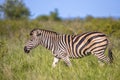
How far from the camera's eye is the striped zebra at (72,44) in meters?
7.18

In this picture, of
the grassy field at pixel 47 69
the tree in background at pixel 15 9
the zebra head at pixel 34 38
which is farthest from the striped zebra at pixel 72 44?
the tree in background at pixel 15 9

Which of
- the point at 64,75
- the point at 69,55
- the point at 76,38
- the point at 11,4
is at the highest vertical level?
the point at 11,4

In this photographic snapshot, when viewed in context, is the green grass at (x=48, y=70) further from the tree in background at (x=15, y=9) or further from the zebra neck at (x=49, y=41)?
the tree in background at (x=15, y=9)

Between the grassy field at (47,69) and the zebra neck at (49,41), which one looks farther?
the zebra neck at (49,41)

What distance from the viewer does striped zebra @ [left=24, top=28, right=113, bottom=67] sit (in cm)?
718

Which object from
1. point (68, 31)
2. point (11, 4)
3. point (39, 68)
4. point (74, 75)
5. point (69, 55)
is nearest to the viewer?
point (74, 75)

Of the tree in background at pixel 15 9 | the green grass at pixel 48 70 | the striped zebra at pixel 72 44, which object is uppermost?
the tree in background at pixel 15 9

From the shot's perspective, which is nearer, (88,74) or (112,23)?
(88,74)

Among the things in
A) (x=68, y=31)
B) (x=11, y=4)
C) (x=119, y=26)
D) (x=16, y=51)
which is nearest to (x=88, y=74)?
(x=16, y=51)

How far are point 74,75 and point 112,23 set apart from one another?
955cm

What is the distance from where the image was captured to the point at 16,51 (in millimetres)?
9438

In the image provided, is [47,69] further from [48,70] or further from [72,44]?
[72,44]

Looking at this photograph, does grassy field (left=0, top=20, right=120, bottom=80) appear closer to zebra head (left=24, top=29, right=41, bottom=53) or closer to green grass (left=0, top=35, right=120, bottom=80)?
green grass (left=0, top=35, right=120, bottom=80)

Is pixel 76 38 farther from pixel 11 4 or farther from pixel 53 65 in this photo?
pixel 11 4
